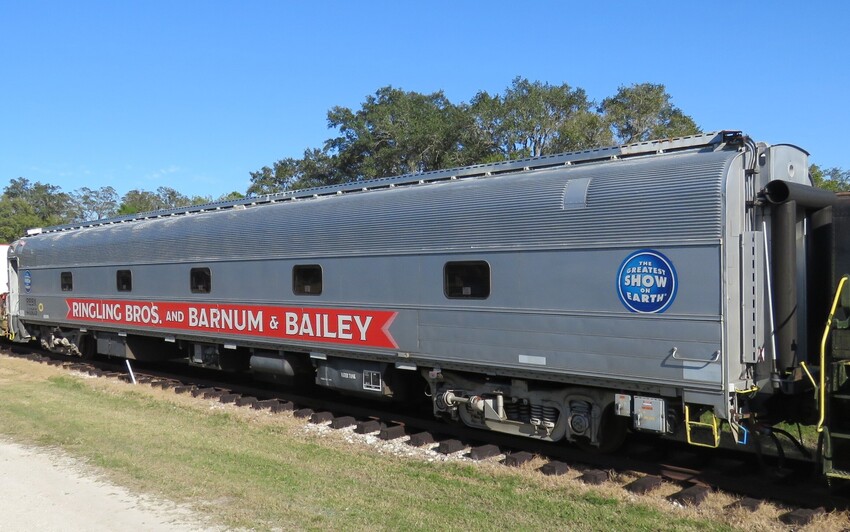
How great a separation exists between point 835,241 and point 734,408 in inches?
88.2

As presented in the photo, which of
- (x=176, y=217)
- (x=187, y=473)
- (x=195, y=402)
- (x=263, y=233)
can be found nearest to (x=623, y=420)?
(x=187, y=473)

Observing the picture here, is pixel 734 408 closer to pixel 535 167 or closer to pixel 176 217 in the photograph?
pixel 535 167

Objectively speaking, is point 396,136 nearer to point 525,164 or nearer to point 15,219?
point 525,164

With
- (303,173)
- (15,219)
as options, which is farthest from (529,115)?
(15,219)

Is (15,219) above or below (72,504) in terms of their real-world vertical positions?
above

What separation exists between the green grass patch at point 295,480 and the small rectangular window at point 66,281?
273 inches

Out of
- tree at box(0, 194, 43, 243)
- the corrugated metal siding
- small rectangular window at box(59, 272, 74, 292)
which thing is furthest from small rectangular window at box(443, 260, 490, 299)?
tree at box(0, 194, 43, 243)

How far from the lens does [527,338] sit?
26.9 feet

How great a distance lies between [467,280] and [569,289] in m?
1.49

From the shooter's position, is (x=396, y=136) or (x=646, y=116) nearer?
(x=646, y=116)

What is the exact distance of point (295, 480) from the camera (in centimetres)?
733

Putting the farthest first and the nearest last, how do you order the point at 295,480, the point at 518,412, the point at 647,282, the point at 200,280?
the point at 200,280 → the point at 518,412 → the point at 295,480 → the point at 647,282

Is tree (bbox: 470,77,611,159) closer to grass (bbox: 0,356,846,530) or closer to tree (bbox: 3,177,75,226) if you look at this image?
grass (bbox: 0,356,846,530)

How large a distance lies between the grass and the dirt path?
9.0 inches
